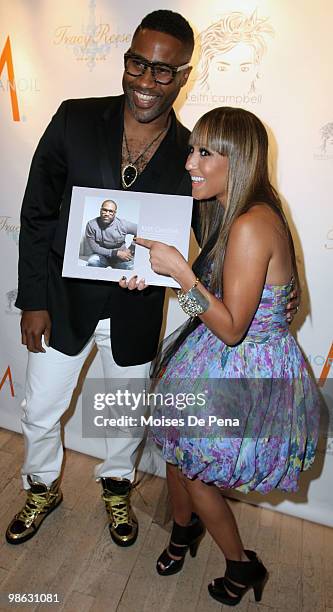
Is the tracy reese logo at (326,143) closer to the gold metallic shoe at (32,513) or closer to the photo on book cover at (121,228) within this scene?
the photo on book cover at (121,228)

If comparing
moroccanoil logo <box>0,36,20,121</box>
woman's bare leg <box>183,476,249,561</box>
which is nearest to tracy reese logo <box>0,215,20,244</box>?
moroccanoil logo <box>0,36,20,121</box>

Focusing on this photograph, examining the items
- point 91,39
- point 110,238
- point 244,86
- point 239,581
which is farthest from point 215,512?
point 91,39

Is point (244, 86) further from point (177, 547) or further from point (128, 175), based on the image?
point (177, 547)

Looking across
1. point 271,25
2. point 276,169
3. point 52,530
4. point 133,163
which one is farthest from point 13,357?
point 271,25

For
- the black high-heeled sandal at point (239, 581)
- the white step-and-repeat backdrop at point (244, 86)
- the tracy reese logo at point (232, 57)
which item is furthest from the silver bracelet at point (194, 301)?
the black high-heeled sandal at point (239, 581)

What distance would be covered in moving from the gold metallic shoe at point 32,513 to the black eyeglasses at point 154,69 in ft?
4.85

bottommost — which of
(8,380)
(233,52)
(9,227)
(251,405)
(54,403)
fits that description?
(8,380)

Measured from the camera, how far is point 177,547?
1.82m

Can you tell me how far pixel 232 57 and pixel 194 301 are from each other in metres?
0.93

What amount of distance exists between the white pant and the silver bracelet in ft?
1.42

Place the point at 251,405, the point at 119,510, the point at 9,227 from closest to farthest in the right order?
the point at 251,405
the point at 119,510
the point at 9,227

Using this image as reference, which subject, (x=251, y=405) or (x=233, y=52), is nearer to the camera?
(x=251, y=405)

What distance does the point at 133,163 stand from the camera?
1.51 metres

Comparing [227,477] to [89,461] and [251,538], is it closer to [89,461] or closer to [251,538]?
[251,538]
